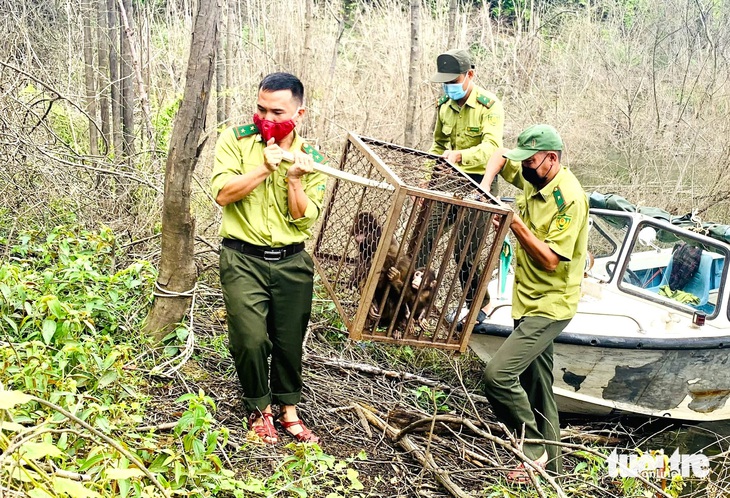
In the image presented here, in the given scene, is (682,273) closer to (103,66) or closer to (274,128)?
Answer: (274,128)

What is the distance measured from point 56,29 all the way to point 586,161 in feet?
25.7

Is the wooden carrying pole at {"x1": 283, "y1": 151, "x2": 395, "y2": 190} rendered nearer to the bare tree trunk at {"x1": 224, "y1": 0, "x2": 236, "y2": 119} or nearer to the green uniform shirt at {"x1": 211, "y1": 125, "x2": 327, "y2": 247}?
the green uniform shirt at {"x1": 211, "y1": 125, "x2": 327, "y2": 247}

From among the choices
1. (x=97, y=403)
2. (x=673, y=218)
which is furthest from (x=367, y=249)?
(x=673, y=218)

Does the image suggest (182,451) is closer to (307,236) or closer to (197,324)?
(307,236)

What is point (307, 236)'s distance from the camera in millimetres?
3975

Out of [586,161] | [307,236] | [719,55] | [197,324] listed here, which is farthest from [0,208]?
[719,55]

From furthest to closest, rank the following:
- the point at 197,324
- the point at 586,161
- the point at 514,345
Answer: the point at 586,161 → the point at 197,324 → the point at 514,345

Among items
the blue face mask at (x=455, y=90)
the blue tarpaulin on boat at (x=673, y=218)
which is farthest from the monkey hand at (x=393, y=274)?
the blue tarpaulin on boat at (x=673, y=218)

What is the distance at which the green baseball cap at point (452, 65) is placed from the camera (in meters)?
5.57

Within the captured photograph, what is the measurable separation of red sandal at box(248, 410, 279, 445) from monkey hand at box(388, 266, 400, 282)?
1.01 metres

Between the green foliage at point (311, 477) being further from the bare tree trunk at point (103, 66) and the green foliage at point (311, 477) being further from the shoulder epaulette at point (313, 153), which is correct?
the bare tree trunk at point (103, 66)

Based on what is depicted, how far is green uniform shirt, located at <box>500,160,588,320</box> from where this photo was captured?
A: 169 inches

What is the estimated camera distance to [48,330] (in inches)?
144

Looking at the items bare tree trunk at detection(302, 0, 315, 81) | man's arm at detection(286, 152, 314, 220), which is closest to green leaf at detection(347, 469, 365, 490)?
man's arm at detection(286, 152, 314, 220)
